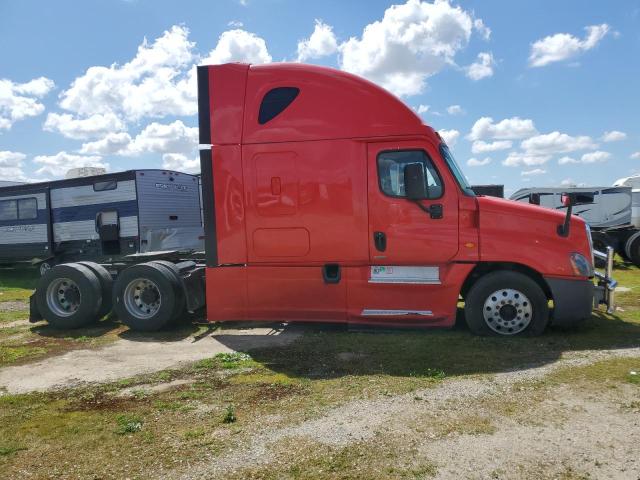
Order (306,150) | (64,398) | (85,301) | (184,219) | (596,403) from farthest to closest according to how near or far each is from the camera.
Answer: (184,219) → (85,301) → (306,150) → (64,398) → (596,403)

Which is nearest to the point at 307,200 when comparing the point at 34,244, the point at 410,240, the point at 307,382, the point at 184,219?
the point at 410,240

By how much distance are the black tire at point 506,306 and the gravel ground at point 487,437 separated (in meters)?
1.87

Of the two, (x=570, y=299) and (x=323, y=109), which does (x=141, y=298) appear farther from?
(x=570, y=299)

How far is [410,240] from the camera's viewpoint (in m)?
6.70

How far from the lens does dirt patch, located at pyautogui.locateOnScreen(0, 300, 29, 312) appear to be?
10852 mm

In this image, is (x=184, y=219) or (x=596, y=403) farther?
(x=184, y=219)

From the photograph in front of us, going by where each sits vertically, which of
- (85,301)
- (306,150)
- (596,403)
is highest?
(306,150)

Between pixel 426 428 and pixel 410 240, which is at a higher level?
pixel 410 240

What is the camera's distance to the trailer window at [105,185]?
1492 centimetres

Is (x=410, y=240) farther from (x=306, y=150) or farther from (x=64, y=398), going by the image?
(x=64, y=398)

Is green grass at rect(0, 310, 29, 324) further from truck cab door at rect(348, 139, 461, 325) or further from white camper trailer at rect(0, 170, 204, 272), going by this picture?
truck cab door at rect(348, 139, 461, 325)

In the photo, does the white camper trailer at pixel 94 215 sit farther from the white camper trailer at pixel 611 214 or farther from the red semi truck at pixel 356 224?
the white camper trailer at pixel 611 214

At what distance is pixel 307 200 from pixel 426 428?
12.2ft

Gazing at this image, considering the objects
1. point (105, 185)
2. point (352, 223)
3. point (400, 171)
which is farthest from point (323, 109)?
point (105, 185)
